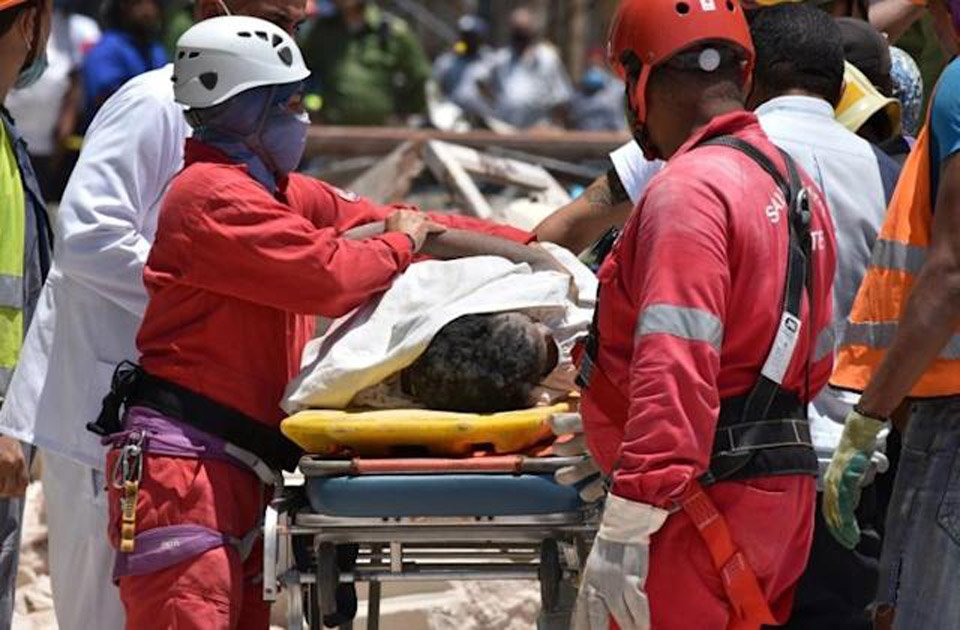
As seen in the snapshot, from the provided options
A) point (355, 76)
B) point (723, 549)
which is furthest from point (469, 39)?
point (723, 549)

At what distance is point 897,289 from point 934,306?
1.11ft

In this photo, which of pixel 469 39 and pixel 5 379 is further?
pixel 469 39

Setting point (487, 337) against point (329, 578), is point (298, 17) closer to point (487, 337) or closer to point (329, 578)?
point (487, 337)

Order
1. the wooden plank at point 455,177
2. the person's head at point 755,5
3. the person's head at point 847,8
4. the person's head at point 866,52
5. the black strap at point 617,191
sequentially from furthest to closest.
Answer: the wooden plank at point 455,177
the person's head at point 847,8
the person's head at point 866,52
the black strap at point 617,191
the person's head at point 755,5

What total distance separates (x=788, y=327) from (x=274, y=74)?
1440mm

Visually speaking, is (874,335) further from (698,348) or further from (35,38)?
(35,38)

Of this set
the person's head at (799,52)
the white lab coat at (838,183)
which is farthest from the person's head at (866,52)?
the white lab coat at (838,183)

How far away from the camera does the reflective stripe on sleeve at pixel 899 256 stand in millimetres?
4543

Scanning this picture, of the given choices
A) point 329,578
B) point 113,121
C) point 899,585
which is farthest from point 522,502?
point 113,121

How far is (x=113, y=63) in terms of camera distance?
12797mm

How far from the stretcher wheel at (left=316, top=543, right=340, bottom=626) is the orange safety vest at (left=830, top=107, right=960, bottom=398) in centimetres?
123

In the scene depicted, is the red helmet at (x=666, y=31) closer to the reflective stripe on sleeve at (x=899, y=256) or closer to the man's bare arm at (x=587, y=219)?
the reflective stripe on sleeve at (x=899, y=256)

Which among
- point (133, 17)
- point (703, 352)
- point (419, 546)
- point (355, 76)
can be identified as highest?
point (703, 352)

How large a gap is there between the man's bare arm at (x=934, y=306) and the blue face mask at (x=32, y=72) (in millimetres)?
2486
